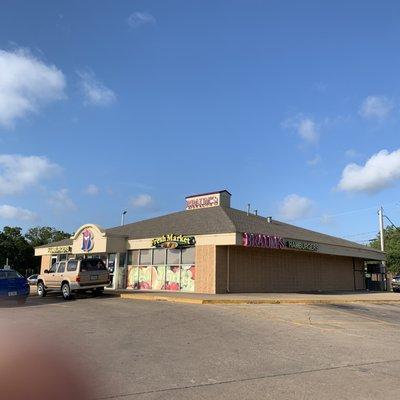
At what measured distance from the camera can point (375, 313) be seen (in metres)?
20.0

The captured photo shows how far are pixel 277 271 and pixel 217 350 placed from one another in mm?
19554

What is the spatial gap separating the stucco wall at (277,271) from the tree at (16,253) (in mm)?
45218

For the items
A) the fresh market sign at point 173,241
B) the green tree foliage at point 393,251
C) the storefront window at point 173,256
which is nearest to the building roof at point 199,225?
the fresh market sign at point 173,241

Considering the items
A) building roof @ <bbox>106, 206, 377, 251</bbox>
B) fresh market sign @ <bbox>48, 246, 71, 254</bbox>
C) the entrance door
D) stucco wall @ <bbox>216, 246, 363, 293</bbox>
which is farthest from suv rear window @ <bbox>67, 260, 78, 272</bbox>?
fresh market sign @ <bbox>48, 246, 71, 254</bbox>

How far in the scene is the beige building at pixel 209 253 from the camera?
1028 inches

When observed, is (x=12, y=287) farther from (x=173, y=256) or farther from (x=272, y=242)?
(x=272, y=242)

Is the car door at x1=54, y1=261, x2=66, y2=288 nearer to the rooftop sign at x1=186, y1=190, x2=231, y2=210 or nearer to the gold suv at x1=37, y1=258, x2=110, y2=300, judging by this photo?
the gold suv at x1=37, y1=258, x2=110, y2=300

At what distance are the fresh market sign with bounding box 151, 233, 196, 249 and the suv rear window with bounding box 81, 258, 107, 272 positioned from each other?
4.89 metres

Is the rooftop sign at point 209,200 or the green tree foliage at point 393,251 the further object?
the green tree foliage at point 393,251

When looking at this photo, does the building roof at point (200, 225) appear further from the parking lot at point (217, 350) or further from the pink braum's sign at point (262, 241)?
the parking lot at point (217, 350)

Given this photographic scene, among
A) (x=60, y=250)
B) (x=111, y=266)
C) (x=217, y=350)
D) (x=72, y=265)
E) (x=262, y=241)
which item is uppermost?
(x=60, y=250)

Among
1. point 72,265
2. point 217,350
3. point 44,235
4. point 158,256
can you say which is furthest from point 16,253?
point 217,350

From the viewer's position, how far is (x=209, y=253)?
2602cm

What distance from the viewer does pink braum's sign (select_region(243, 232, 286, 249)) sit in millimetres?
25500
